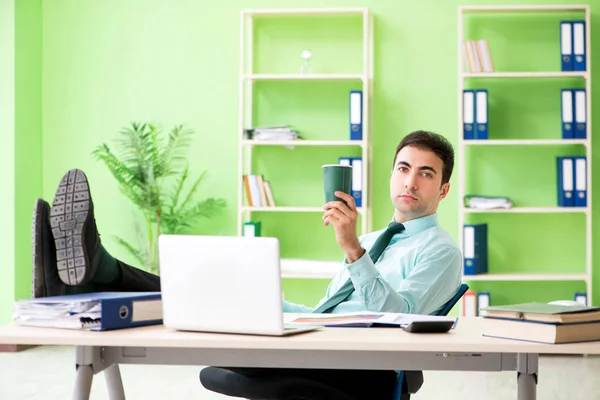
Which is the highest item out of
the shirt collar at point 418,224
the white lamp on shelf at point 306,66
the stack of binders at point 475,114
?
the white lamp on shelf at point 306,66

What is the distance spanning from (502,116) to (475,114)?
12.6 inches

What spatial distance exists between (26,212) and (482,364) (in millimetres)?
4359

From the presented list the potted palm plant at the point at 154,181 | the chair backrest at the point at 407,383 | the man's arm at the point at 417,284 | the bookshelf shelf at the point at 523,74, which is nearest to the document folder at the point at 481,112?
the bookshelf shelf at the point at 523,74

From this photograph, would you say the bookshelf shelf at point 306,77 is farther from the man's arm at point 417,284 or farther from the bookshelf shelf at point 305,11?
the man's arm at point 417,284

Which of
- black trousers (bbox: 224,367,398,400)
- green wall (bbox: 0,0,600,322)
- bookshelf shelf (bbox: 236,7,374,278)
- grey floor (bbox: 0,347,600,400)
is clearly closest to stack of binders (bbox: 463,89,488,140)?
green wall (bbox: 0,0,600,322)

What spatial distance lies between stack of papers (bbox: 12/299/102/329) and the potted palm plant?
336 centimetres

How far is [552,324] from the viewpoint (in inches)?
62.2

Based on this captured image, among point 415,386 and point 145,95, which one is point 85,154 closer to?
point 145,95

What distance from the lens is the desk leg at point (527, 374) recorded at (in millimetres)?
1660

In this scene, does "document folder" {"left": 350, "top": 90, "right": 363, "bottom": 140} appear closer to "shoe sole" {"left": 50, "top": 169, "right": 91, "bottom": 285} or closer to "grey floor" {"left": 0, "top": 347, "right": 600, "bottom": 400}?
"grey floor" {"left": 0, "top": 347, "right": 600, "bottom": 400}

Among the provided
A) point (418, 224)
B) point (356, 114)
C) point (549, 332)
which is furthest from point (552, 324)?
point (356, 114)

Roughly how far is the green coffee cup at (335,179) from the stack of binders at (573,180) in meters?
3.57

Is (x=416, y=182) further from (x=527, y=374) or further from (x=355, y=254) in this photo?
(x=527, y=374)

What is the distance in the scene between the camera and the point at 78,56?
566 cm
